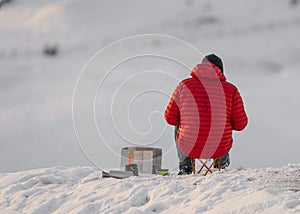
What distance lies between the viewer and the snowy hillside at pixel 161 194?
336 centimetres

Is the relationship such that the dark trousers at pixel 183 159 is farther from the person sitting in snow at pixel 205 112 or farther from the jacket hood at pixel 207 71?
the jacket hood at pixel 207 71

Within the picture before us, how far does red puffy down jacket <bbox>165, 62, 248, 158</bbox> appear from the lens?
184 inches

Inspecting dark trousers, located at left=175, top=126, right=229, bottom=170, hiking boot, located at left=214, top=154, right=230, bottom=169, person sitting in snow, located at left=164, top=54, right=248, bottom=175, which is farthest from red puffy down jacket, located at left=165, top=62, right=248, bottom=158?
hiking boot, located at left=214, top=154, right=230, bottom=169

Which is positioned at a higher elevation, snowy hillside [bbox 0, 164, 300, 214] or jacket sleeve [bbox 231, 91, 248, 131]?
jacket sleeve [bbox 231, 91, 248, 131]

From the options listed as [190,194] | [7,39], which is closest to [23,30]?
[7,39]

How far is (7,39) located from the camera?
707 inches

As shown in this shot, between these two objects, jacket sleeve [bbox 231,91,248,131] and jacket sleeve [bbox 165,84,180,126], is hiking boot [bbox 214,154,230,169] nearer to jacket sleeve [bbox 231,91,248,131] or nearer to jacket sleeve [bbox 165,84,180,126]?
jacket sleeve [bbox 231,91,248,131]

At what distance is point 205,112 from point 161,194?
Answer: 46.6 inches

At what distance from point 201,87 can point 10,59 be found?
12.6 m

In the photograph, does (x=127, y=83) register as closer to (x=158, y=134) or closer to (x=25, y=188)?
(x=158, y=134)

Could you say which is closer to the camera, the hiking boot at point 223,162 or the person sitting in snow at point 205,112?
the person sitting in snow at point 205,112

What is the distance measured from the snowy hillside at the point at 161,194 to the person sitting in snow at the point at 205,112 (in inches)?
18.7

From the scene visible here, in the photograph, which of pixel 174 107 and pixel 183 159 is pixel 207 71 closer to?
pixel 174 107

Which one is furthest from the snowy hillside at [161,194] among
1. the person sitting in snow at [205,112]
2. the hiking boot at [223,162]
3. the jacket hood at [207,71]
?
the jacket hood at [207,71]
